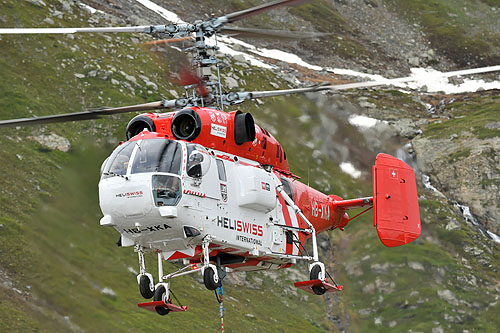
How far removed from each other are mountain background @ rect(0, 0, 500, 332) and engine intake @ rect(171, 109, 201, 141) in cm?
315

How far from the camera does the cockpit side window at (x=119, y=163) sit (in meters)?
23.0

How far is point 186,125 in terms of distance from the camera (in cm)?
2556

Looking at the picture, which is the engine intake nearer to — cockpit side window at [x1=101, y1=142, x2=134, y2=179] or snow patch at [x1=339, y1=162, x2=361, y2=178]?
cockpit side window at [x1=101, y1=142, x2=134, y2=179]

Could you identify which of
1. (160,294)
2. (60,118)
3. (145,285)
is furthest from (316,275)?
(60,118)

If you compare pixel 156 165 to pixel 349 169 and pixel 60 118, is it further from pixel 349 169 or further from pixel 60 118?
pixel 349 169

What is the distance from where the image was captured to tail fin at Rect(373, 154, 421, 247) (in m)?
29.1

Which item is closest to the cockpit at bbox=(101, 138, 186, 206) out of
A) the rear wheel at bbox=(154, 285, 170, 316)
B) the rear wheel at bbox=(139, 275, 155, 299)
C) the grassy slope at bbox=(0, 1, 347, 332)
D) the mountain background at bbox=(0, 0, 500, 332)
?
the rear wheel at bbox=(139, 275, 155, 299)

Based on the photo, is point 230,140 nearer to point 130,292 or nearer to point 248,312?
point 130,292

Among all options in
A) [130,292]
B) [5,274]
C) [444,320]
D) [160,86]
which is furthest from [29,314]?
[160,86]

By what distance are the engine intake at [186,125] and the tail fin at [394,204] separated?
8.18 meters

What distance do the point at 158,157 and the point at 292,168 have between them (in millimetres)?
29751

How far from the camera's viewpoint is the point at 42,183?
140 feet

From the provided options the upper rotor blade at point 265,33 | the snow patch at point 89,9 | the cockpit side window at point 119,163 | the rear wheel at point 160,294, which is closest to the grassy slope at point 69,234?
the rear wheel at point 160,294

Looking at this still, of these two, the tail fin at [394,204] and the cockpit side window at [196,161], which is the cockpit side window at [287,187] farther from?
the cockpit side window at [196,161]
